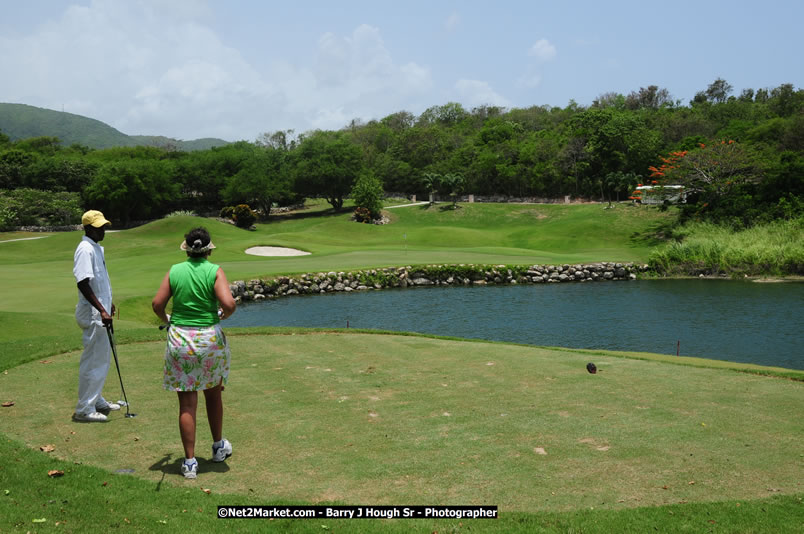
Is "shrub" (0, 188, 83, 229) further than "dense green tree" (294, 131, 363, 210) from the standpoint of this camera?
No

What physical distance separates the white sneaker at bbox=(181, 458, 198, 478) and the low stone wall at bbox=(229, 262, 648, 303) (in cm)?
2879

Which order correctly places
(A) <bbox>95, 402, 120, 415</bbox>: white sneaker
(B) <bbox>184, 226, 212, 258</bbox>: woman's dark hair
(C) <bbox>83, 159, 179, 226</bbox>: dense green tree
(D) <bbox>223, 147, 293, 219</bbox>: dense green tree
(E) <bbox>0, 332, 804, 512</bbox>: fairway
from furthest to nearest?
(D) <bbox>223, 147, 293, 219</bbox>: dense green tree → (C) <bbox>83, 159, 179, 226</bbox>: dense green tree → (A) <bbox>95, 402, 120, 415</bbox>: white sneaker → (B) <bbox>184, 226, 212, 258</bbox>: woman's dark hair → (E) <bbox>0, 332, 804, 512</bbox>: fairway

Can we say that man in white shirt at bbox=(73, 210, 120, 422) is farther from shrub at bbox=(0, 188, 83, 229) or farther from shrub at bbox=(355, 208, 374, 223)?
shrub at bbox=(0, 188, 83, 229)

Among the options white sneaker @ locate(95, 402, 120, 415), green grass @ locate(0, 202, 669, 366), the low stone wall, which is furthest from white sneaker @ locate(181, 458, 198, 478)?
the low stone wall

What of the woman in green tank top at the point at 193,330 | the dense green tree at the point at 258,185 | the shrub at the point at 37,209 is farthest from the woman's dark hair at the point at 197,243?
the dense green tree at the point at 258,185

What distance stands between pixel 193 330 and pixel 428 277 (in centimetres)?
3629

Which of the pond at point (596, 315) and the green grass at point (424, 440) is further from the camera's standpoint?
the pond at point (596, 315)

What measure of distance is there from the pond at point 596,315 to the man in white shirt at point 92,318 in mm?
16858

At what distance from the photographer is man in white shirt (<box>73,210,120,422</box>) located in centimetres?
796

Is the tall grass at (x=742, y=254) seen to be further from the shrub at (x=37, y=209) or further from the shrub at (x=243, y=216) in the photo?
the shrub at (x=37, y=209)

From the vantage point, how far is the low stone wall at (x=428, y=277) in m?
36.9

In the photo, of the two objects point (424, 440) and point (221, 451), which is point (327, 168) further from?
point (221, 451)

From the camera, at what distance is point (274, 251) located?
5106cm

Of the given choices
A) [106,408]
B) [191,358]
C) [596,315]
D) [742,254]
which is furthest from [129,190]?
[191,358]
